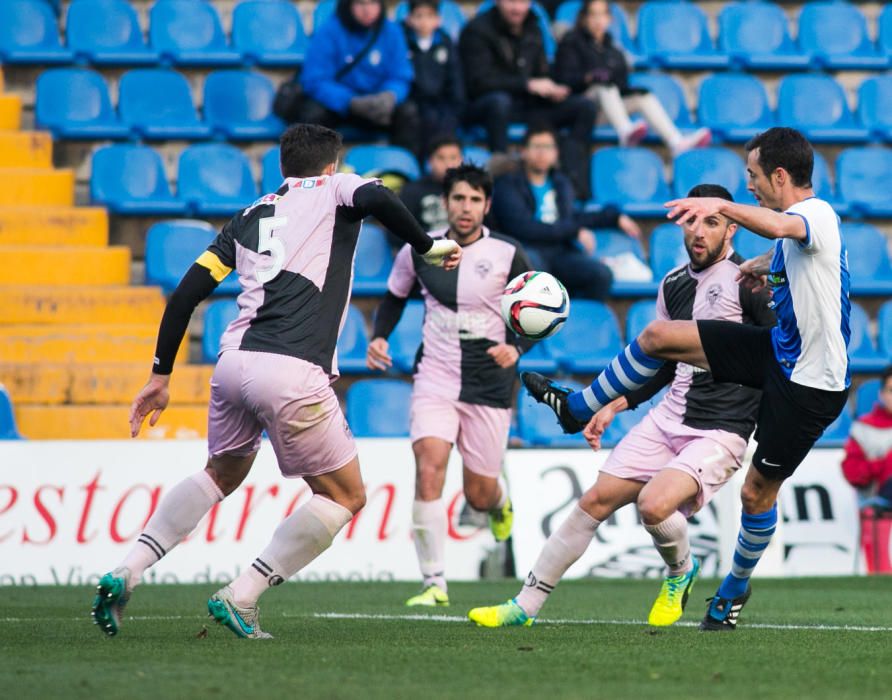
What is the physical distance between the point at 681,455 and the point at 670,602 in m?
0.71

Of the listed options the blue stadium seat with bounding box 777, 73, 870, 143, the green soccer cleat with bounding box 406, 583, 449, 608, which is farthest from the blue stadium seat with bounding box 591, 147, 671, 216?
the green soccer cleat with bounding box 406, 583, 449, 608

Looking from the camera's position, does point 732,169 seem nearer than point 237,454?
No

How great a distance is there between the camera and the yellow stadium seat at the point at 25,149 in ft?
Answer: 44.2

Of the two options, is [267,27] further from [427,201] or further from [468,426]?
[468,426]

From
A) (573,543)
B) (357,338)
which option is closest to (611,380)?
(573,543)

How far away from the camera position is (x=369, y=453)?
10930 millimetres

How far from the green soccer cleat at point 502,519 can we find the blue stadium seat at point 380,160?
14.8 feet

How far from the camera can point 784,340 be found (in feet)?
20.9

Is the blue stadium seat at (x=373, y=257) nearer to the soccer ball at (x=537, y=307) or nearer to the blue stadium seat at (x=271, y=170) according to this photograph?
the blue stadium seat at (x=271, y=170)

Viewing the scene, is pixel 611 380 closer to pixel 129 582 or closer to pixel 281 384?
pixel 281 384

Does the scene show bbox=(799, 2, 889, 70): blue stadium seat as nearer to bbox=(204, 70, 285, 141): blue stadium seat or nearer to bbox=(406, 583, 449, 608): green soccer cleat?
bbox=(204, 70, 285, 141): blue stadium seat

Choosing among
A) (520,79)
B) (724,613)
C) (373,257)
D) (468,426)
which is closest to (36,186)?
(373,257)

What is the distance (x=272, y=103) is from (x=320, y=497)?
8.53 m

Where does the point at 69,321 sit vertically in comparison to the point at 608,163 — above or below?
below
